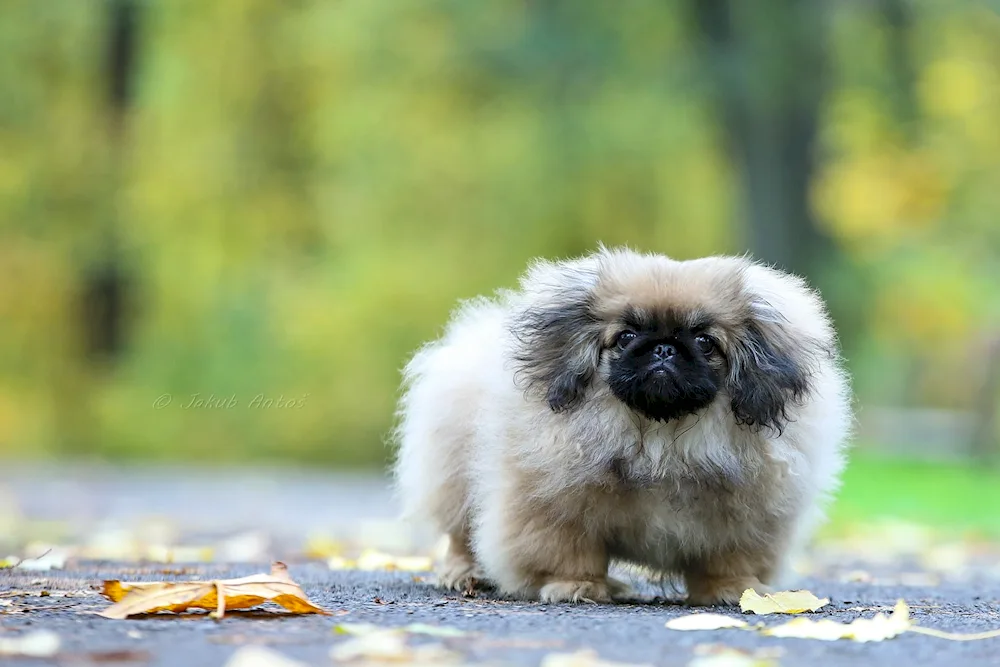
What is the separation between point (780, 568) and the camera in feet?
16.5

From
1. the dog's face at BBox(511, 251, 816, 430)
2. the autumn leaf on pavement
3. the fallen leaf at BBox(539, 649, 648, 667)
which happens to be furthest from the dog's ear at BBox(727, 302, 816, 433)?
the fallen leaf at BBox(539, 649, 648, 667)

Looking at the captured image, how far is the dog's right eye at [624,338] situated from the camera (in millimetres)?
4668

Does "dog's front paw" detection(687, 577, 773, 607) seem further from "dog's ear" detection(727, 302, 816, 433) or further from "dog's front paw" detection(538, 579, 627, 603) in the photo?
"dog's ear" detection(727, 302, 816, 433)

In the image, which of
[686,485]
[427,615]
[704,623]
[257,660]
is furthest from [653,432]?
[257,660]

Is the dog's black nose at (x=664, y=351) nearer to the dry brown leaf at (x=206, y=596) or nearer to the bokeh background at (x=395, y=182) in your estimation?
the dry brown leaf at (x=206, y=596)

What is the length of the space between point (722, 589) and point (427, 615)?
118 centimetres

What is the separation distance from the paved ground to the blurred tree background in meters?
7.70

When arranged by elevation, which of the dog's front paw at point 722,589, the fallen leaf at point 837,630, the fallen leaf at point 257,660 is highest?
the dog's front paw at point 722,589

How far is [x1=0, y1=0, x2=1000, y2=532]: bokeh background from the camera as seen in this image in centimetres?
1538

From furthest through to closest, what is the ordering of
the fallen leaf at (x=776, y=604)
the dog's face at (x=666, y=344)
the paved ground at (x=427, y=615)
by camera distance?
1. the dog's face at (x=666, y=344)
2. the fallen leaf at (x=776, y=604)
3. the paved ground at (x=427, y=615)

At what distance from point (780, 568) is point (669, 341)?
1023 mm

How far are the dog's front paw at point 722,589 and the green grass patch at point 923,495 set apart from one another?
6.08 meters

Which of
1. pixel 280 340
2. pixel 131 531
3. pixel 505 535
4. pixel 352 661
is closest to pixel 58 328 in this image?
pixel 280 340

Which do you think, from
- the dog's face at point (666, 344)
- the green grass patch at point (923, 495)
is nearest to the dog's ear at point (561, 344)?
the dog's face at point (666, 344)
